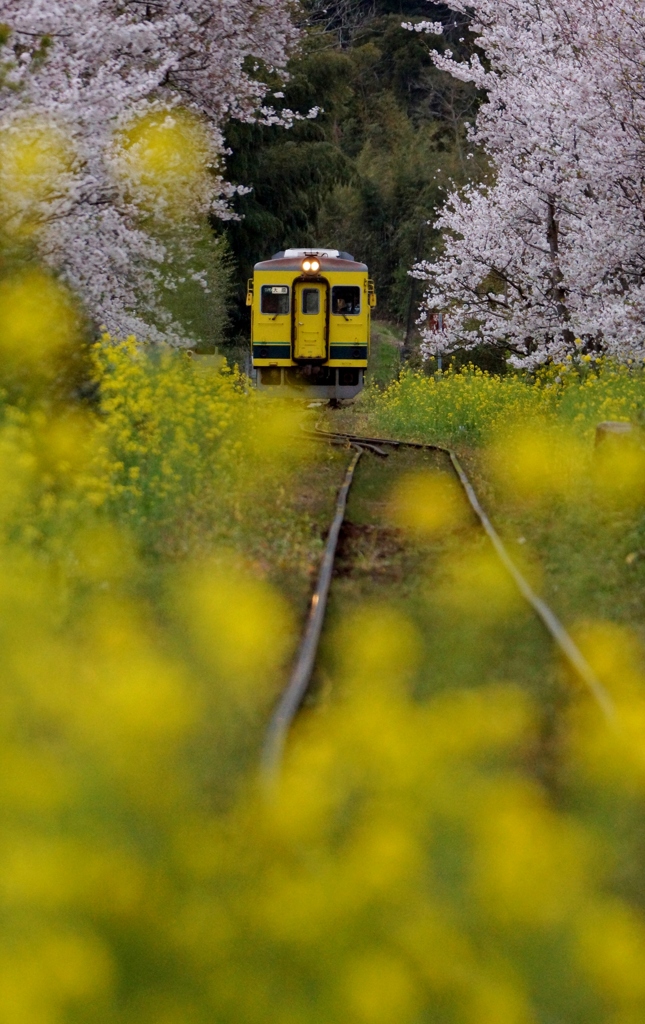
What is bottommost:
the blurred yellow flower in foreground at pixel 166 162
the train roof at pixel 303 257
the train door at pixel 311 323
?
the train door at pixel 311 323

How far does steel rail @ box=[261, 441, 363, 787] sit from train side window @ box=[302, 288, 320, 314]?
541 inches

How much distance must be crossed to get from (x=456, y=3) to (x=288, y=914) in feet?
64.8

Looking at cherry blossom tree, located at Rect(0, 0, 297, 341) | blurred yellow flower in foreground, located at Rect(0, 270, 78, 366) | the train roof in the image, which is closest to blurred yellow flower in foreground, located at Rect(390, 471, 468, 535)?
blurred yellow flower in foreground, located at Rect(0, 270, 78, 366)

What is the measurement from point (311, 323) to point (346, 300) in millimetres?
725

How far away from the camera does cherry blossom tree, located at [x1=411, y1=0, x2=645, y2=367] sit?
47.1ft

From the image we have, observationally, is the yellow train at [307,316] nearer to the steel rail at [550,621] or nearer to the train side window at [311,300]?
the train side window at [311,300]

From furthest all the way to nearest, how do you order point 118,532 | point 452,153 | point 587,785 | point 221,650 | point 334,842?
1. point 452,153
2. point 118,532
3. point 221,650
4. point 587,785
5. point 334,842

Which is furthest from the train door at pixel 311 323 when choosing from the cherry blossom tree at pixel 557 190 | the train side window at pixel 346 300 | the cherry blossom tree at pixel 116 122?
the cherry blossom tree at pixel 116 122

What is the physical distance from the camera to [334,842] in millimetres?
3869

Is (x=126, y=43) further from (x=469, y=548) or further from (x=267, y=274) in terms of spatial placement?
(x=267, y=274)

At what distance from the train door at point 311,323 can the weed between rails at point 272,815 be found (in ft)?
47.9

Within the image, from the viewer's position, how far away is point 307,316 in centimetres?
2309

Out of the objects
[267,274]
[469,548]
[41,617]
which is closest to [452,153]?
[267,274]

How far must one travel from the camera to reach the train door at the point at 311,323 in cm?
2305
